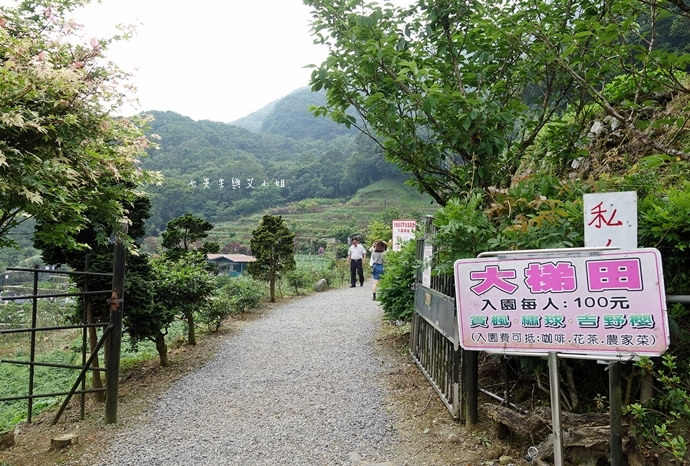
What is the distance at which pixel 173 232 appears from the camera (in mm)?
8922

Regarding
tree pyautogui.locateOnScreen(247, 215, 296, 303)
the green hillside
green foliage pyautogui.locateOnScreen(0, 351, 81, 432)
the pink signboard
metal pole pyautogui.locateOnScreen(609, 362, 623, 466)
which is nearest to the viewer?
the pink signboard

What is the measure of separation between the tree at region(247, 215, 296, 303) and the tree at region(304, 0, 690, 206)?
788 cm

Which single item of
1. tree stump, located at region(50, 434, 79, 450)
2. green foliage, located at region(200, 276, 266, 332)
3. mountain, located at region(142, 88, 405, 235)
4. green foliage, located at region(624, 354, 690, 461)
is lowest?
tree stump, located at region(50, 434, 79, 450)

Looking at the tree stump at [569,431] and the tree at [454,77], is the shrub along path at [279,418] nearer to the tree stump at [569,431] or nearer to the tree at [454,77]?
the tree stump at [569,431]

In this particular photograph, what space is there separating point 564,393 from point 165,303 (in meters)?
4.83

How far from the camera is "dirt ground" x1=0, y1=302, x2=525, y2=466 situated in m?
3.07

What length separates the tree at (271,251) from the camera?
11.8 m

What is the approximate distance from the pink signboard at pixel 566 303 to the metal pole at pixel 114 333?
3233mm

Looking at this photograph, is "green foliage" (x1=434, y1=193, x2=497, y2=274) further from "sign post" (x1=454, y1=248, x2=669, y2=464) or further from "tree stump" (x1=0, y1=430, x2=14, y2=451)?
"tree stump" (x1=0, y1=430, x2=14, y2=451)

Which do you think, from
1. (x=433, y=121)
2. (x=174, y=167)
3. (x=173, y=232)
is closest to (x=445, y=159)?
(x=433, y=121)

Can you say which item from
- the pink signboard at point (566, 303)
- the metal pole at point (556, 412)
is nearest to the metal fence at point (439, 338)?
the pink signboard at point (566, 303)

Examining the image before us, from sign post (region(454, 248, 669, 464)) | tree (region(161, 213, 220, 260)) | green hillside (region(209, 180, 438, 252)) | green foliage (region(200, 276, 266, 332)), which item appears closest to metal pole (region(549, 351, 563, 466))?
sign post (region(454, 248, 669, 464))

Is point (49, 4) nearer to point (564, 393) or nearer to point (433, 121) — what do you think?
point (433, 121)

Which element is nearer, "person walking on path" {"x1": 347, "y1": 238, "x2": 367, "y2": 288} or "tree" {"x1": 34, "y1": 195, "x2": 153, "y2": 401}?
"tree" {"x1": 34, "y1": 195, "x2": 153, "y2": 401}
